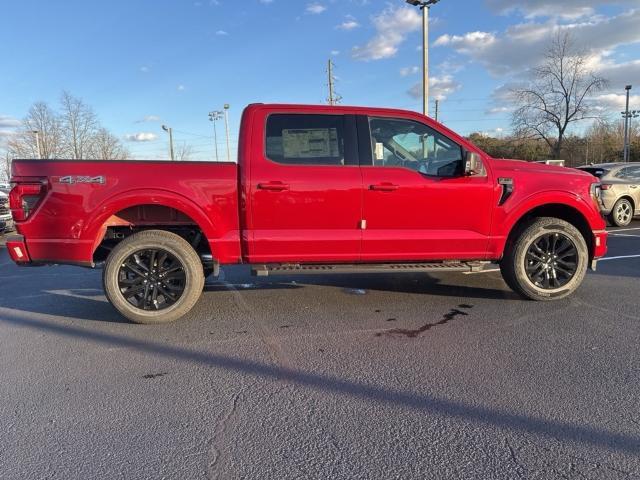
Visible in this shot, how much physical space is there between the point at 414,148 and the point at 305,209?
1339 mm

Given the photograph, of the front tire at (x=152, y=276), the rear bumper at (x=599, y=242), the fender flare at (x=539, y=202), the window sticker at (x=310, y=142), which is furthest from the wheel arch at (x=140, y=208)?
the rear bumper at (x=599, y=242)

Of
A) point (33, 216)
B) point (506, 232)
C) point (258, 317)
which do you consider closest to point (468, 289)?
point (506, 232)

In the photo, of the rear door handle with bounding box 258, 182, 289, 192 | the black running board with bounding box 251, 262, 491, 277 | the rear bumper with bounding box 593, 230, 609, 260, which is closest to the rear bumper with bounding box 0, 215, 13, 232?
the black running board with bounding box 251, 262, 491, 277

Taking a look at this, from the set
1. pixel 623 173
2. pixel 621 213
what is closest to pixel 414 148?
pixel 621 213

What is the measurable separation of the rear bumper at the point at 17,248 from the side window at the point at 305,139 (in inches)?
98.1

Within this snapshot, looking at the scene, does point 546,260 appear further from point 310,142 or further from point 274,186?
point 274,186

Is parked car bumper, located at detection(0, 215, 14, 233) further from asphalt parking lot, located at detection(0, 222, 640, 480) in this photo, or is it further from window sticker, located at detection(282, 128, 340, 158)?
window sticker, located at detection(282, 128, 340, 158)

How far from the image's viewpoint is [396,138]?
482cm

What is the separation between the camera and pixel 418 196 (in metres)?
4.68

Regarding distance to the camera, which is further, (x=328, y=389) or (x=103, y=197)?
(x=103, y=197)

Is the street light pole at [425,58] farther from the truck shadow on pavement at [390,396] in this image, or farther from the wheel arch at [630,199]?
the truck shadow on pavement at [390,396]

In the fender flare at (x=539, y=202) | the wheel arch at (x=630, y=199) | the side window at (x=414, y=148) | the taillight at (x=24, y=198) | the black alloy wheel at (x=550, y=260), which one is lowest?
the black alloy wheel at (x=550, y=260)

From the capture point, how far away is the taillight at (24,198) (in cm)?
427

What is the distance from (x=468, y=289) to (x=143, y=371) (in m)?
3.86
